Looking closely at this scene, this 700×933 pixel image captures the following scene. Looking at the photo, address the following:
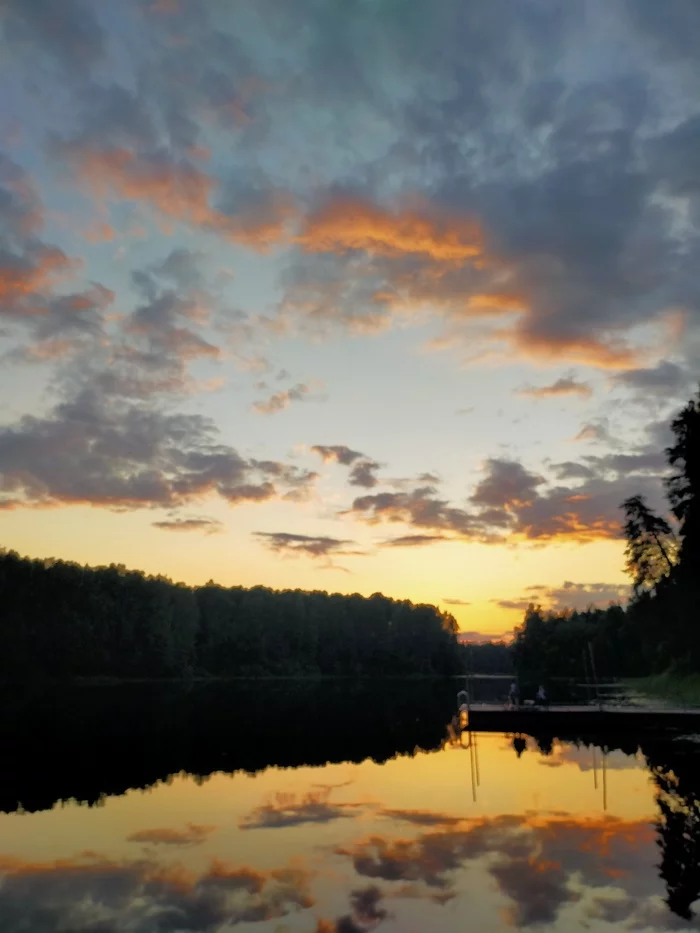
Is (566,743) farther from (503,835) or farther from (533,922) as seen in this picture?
(533,922)

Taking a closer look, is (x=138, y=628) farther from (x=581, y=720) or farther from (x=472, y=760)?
(x=472, y=760)

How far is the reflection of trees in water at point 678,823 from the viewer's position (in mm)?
16547

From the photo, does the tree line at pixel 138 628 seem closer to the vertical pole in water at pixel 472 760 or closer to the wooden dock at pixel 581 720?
the wooden dock at pixel 581 720

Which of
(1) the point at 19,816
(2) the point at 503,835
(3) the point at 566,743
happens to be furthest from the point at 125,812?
(3) the point at 566,743

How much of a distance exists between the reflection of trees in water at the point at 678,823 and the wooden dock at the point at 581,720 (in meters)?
6.89

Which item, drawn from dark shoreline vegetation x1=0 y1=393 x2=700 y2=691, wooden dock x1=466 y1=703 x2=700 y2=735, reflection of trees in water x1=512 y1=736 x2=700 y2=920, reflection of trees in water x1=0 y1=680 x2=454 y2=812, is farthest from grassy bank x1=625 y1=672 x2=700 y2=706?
reflection of trees in water x1=512 y1=736 x2=700 y2=920

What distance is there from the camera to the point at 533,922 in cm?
1494

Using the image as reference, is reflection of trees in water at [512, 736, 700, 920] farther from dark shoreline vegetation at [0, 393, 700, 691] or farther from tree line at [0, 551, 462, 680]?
tree line at [0, 551, 462, 680]

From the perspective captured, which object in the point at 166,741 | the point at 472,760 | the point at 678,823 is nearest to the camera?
the point at 678,823

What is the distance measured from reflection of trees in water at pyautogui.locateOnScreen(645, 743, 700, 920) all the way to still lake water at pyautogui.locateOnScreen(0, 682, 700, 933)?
8 cm

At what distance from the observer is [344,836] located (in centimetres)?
2212

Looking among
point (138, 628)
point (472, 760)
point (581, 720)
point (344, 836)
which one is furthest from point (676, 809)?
point (138, 628)

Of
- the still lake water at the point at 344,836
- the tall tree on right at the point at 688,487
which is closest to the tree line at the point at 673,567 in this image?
the tall tree on right at the point at 688,487

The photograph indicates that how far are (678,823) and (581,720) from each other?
23.8 meters
